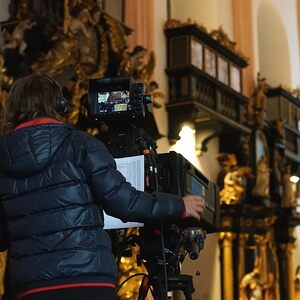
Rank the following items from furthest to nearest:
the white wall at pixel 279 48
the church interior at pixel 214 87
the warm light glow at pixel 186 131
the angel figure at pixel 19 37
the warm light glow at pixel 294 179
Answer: the white wall at pixel 279 48, the warm light glow at pixel 294 179, the warm light glow at pixel 186 131, the church interior at pixel 214 87, the angel figure at pixel 19 37

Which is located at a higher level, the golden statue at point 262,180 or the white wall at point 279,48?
the white wall at point 279,48

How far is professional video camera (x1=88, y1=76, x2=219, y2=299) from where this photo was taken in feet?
10.1

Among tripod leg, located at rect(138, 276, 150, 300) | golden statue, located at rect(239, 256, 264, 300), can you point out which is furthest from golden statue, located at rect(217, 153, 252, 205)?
tripod leg, located at rect(138, 276, 150, 300)

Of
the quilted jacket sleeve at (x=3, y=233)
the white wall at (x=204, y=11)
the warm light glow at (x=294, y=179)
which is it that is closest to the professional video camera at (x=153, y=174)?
the quilted jacket sleeve at (x=3, y=233)

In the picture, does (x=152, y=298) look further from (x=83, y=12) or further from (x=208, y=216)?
(x=83, y=12)

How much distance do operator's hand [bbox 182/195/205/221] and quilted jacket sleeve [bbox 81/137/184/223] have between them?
5.0 inches

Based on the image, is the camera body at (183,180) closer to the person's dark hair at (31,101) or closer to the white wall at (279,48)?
the person's dark hair at (31,101)

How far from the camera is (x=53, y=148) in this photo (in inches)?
103

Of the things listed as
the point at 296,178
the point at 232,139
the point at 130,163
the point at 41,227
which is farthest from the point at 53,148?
the point at 296,178

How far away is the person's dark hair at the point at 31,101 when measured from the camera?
269 cm

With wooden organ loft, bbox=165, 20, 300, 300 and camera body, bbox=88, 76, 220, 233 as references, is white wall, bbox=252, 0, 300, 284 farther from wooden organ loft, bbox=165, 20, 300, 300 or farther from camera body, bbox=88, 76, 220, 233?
camera body, bbox=88, 76, 220, 233

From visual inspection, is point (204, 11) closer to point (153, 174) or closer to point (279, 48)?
point (279, 48)

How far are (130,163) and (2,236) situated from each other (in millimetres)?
680

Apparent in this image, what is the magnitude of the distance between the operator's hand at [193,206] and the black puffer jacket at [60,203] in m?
0.15
